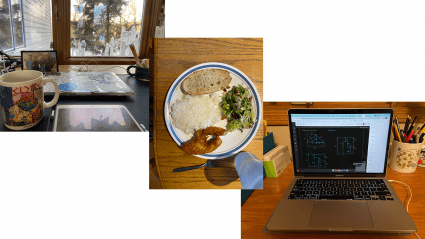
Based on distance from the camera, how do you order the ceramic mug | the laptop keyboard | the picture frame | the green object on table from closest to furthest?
the ceramic mug < the picture frame < the laptop keyboard < the green object on table

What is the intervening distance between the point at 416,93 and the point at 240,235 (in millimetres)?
657

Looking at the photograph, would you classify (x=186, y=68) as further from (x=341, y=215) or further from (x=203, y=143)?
(x=341, y=215)

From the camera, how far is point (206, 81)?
789mm

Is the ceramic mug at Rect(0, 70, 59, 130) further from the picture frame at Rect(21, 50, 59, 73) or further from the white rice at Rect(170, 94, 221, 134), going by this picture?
the white rice at Rect(170, 94, 221, 134)

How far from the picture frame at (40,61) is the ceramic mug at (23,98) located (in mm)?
73

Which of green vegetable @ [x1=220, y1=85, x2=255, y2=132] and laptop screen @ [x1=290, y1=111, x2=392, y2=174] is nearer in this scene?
green vegetable @ [x1=220, y1=85, x2=255, y2=132]

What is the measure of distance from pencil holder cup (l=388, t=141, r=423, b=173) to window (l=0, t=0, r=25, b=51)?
4.18 ft

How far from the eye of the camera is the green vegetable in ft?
2.57

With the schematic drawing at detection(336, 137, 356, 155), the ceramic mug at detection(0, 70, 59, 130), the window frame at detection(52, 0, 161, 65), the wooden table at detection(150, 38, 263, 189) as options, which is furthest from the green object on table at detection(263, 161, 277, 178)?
the ceramic mug at detection(0, 70, 59, 130)

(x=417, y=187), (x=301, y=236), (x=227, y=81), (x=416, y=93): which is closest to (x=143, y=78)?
(x=227, y=81)

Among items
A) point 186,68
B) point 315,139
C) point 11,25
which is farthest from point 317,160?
point 11,25

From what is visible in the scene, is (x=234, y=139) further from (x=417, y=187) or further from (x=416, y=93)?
(x=417, y=187)

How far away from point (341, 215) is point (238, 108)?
46 cm

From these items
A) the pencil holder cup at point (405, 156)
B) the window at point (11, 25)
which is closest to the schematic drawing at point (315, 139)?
the pencil holder cup at point (405, 156)
